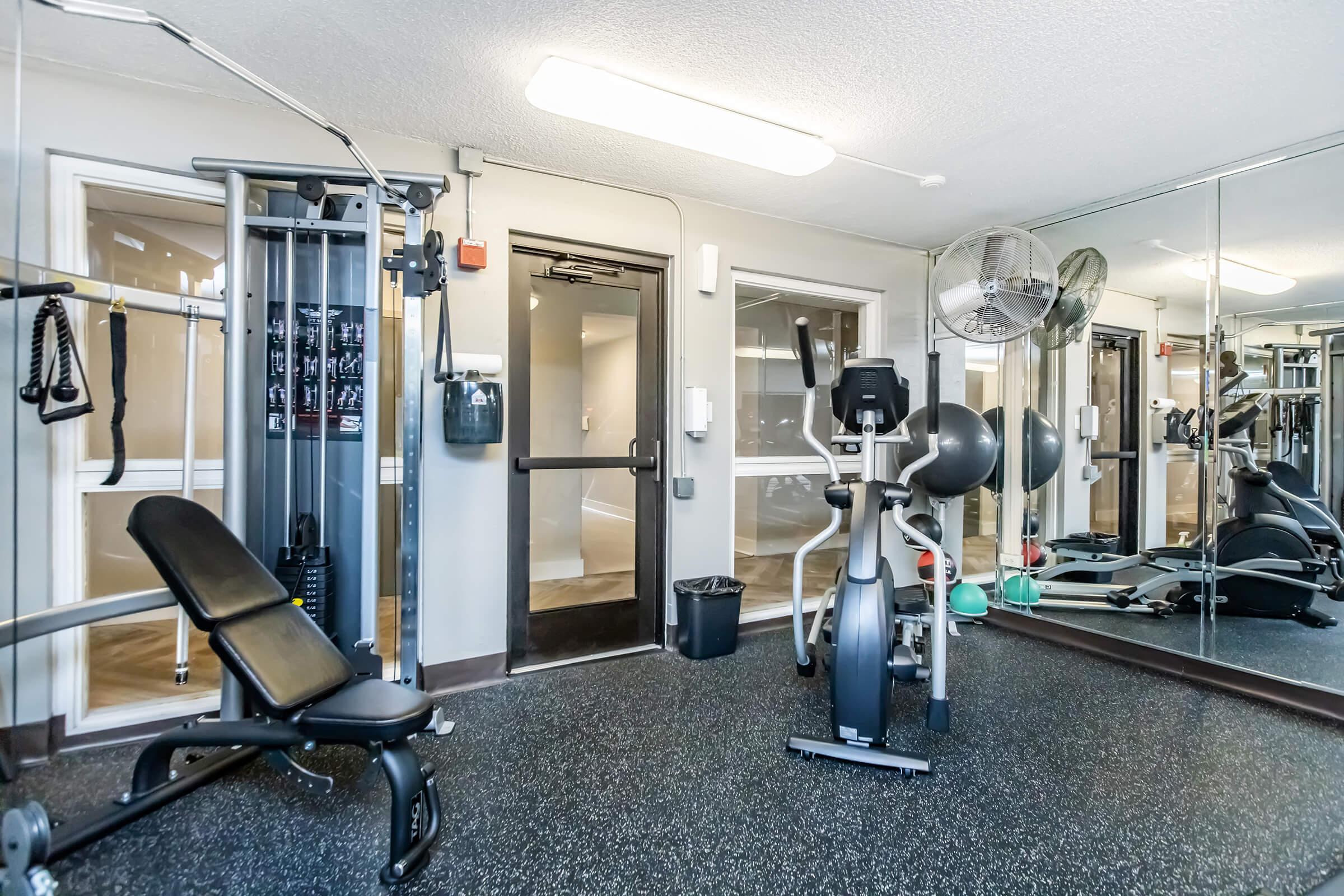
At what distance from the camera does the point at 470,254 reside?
284 centimetres

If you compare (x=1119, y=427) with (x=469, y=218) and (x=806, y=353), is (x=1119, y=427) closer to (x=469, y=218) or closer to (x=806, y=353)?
(x=806, y=353)

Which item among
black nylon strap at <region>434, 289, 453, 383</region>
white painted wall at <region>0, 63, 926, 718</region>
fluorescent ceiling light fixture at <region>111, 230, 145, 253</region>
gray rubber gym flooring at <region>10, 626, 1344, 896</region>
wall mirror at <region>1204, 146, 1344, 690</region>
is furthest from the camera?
wall mirror at <region>1204, 146, 1344, 690</region>

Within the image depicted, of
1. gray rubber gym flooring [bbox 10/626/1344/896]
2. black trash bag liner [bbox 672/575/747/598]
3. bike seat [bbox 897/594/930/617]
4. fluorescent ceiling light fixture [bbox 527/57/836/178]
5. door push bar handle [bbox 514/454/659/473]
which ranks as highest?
fluorescent ceiling light fixture [bbox 527/57/836/178]

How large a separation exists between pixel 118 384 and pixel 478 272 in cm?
145

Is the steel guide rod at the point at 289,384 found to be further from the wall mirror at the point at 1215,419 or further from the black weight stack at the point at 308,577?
the wall mirror at the point at 1215,419

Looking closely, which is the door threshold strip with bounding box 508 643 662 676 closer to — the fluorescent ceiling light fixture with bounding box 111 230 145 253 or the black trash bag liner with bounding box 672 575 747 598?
the black trash bag liner with bounding box 672 575 747 598

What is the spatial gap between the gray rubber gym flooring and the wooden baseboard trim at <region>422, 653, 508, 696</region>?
0.10 metres

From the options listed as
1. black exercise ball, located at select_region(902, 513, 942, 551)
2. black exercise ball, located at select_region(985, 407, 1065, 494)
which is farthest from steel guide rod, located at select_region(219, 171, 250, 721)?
black exercise ball, located at select_region(985, 407, 1065, 494)

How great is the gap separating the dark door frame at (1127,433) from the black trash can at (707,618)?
104 inches

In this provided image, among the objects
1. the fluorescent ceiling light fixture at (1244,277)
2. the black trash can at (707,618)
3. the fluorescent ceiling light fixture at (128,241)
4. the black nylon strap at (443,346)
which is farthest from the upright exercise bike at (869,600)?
the fluorescent ceiling light fixture at (128,241)

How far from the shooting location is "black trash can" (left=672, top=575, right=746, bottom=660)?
326 cm

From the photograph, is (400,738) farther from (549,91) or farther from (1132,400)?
(1132,400)

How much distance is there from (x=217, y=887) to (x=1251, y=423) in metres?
4.77

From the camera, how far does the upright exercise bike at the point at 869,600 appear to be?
88.9 inches
